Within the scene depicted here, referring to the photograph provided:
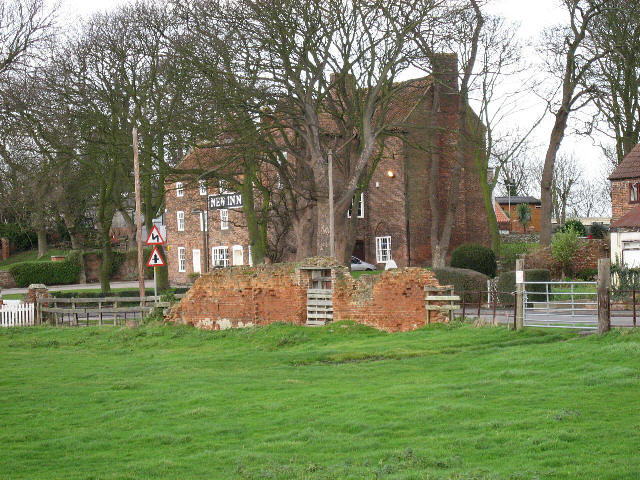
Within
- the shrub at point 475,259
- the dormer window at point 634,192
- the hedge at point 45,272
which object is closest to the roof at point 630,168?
the dormer window at point 634,192

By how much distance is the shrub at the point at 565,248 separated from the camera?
38.9 metres

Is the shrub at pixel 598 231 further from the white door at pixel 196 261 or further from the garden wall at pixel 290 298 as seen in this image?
the garden wall at pixel 290 298

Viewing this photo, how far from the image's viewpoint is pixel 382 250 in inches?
2026

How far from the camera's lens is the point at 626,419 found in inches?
414

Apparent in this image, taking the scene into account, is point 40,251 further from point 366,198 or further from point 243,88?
point 243,88

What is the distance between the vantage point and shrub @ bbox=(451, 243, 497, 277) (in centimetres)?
3741

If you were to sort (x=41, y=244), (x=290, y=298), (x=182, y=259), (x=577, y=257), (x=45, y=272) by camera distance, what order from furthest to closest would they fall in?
(x=41, y=244) < (x=45, y=272) < (x=182, y=259) < (x=577, y=257) < (x=290, y=298)

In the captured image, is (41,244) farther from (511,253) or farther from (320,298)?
(320,298)

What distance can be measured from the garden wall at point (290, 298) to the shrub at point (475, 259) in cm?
1504

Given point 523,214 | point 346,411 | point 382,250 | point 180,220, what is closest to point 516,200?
point 523,214

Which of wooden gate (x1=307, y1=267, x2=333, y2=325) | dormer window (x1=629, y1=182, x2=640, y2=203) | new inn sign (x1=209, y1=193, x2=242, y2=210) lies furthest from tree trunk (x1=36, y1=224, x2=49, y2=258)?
wooden gate (x1=307, y1=267, x2=333, y2=325)

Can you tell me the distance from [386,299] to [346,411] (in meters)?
10.2

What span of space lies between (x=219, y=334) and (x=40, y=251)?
2154 inches

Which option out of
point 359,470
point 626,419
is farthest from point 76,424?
point 626,419
